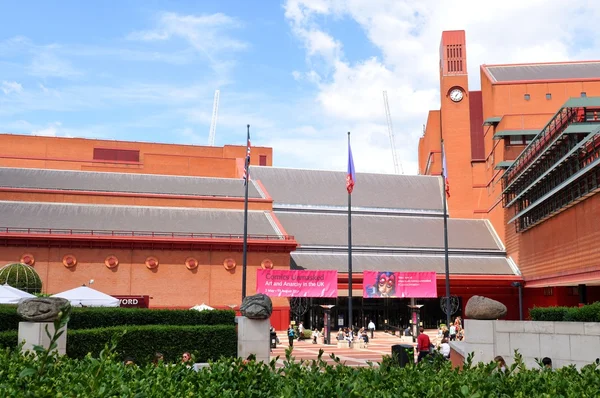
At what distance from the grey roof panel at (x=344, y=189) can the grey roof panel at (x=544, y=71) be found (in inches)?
581

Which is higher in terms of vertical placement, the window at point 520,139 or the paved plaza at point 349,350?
the window at point 520,139

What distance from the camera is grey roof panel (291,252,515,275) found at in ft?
181

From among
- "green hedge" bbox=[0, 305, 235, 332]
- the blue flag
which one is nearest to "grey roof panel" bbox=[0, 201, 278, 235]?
the blue flag

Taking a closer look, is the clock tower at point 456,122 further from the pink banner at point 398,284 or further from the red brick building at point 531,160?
the pink banner at point 398,284

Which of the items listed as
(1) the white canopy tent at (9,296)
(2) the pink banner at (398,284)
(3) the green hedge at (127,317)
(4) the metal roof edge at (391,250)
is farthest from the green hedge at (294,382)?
(4) the metal roof edge at (391,250)

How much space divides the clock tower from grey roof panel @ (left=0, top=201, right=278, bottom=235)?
22154mm

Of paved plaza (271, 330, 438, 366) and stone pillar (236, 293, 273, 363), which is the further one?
paved plaza (271, 330, 438, 366)

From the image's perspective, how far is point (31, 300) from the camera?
58.9ft

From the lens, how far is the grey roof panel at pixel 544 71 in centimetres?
5791

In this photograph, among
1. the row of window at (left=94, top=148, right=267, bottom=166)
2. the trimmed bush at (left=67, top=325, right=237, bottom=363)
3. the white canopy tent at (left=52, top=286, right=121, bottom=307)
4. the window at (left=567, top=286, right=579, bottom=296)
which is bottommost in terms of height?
the trimmed bush at (left=67, top=325, right=237, bottom=363)

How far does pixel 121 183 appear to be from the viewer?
59406 millimetres

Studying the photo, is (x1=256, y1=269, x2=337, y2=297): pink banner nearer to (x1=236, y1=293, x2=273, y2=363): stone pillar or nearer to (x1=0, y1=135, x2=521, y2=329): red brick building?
(x1=0, y1=135, x2=521, y2=329): red brick building

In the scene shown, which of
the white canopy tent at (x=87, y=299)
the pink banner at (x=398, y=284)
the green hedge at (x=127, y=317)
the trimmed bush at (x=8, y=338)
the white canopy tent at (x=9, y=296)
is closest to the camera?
Answer: the trimmed bush at (x=8, y=338)

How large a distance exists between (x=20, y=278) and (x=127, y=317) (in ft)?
45.8
